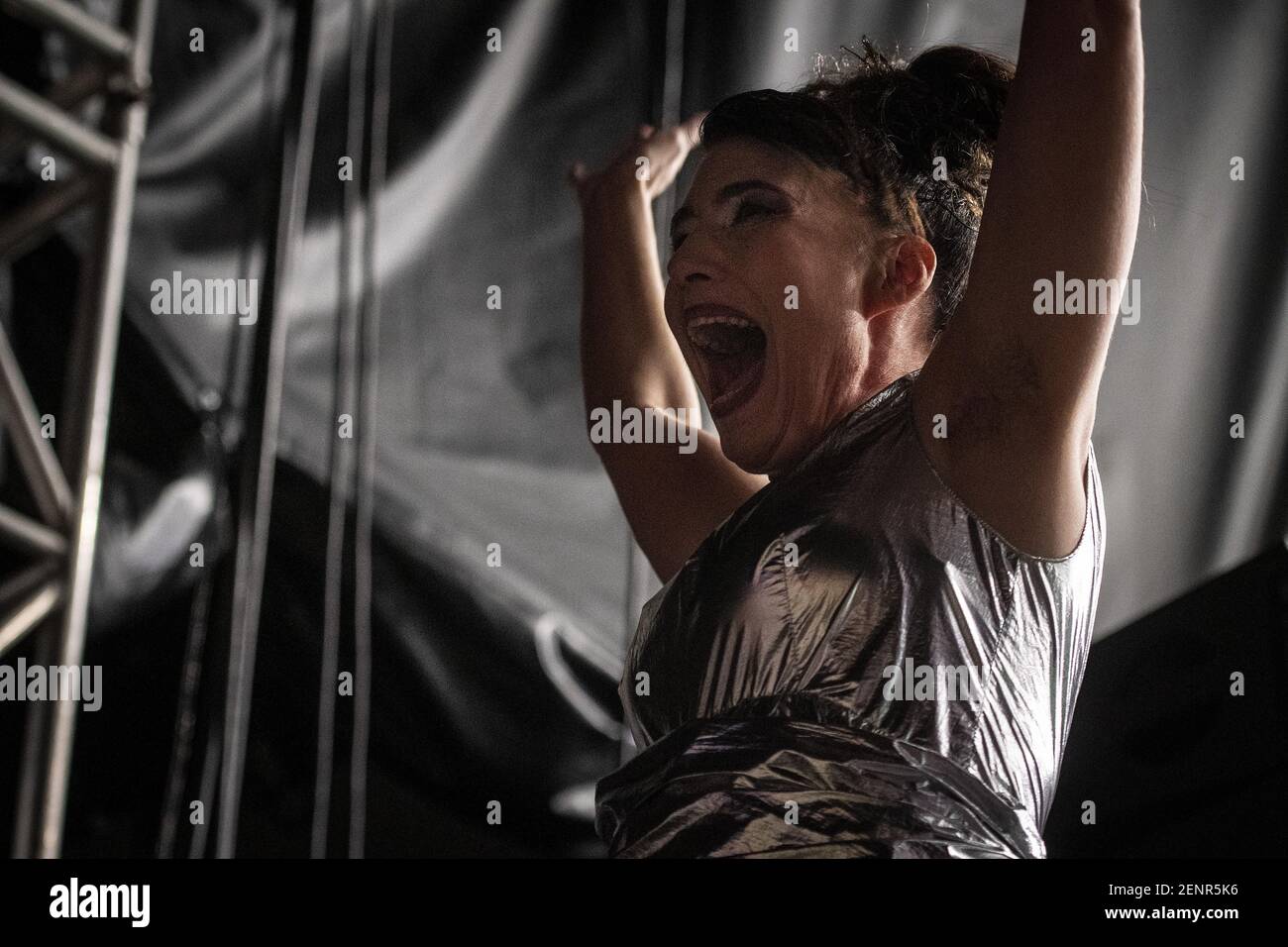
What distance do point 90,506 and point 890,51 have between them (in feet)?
4.43

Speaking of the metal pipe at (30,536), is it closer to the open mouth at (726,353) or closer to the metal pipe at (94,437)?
the metal pipe at (94,437)

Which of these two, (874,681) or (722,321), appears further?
(722,321)

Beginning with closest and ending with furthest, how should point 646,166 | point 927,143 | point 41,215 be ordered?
point 41,215 → point 927,143 → point 646,166

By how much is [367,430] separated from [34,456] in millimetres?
835

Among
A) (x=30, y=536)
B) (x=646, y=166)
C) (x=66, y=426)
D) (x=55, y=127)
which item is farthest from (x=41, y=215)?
(x=646, y=166)

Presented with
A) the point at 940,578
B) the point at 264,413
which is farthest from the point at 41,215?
the point at 940,578

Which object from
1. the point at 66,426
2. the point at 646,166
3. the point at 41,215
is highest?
the point at 646,166

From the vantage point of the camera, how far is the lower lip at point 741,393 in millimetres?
1503

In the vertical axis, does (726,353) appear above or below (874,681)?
above

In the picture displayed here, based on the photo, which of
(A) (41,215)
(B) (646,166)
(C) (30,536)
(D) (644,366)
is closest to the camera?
(C) (30,536)

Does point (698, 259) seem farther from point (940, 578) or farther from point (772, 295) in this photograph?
point (940, 578)

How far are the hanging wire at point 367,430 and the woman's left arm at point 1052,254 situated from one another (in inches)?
40.1

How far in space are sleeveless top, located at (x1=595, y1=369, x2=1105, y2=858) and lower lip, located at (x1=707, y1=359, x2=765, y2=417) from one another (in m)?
0.26

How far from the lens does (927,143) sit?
137 cm
